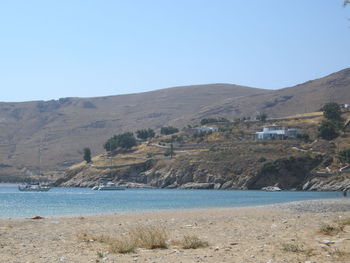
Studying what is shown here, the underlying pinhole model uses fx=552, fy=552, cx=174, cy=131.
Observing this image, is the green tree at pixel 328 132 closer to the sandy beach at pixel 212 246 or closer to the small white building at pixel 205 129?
the small white building at pixel 205 129

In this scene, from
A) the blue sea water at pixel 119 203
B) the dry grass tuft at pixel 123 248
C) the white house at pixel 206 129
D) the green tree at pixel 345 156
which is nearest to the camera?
the dry grass tuft at pixel 123 248

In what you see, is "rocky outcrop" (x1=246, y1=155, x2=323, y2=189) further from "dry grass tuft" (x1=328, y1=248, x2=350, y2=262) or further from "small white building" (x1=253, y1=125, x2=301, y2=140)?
"dry grass tuft" (x1=328, y1=248, x2=350, y2=262)

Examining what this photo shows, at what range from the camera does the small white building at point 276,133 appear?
13362 cm

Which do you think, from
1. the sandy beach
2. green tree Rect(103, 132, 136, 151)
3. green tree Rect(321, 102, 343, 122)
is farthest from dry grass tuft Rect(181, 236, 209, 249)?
green tree Rect(103, 132, 136, 151)

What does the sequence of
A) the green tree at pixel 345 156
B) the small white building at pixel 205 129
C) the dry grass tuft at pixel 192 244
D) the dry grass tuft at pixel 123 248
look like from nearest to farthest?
the dry grass tuft at pixel 123 248, the dry grass tuft at pixel 192 244, the green tree at pixel 345 156, the small white building at pixel 205 129

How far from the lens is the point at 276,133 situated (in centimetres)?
13412

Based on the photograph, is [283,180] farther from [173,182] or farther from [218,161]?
[173,182]

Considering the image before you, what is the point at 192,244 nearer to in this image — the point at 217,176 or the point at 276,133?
the point at 217,176

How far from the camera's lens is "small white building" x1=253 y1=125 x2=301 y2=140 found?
438 feet

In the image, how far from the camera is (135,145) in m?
156

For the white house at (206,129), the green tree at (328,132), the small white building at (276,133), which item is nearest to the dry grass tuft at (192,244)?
the green tree at (328,132)

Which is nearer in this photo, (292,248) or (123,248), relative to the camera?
(292,248)

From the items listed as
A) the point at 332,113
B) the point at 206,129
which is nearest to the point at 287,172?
the point at 332,113

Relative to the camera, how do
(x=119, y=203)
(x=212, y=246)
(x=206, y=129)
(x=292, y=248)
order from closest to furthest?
1. (x=292, y=248)
2. (x=212, y=246)
3. (x=119, y=203)
4. (x=206, y=129)
